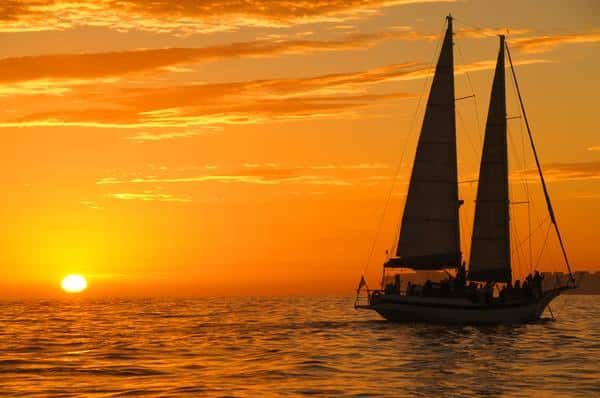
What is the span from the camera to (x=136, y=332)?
83.8 metres

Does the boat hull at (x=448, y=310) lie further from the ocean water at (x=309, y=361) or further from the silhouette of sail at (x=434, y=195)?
the silhouette of sail at (x=434, y=195)

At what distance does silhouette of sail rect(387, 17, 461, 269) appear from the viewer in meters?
77.6

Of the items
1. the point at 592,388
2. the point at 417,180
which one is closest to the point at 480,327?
the point at 417,180

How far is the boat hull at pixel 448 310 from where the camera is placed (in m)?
73.9

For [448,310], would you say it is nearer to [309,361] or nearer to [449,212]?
[449,212]

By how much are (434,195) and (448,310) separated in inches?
366

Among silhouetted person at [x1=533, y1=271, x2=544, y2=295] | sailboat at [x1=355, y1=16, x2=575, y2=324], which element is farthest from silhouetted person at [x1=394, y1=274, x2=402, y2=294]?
Answer: silhouetted person at [x1=533, y1=271, x2=544, y2=295]

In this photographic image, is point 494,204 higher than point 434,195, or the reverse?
point 434,195

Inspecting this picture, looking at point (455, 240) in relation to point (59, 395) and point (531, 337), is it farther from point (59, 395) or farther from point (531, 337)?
point (59, 395)

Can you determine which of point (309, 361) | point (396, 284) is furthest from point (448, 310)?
point (309, 361)

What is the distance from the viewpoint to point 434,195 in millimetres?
77625

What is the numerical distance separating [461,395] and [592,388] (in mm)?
7270

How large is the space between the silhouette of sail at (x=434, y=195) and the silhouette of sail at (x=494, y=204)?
6.55 ft

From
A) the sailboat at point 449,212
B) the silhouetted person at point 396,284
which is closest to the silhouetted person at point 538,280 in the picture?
the sailboat at point 449,212
